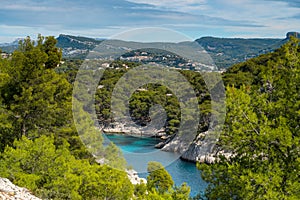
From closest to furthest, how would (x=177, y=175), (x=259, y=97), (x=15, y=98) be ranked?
1. (x=259, y=97)
2. (x=15, y=98)
3. (x=177, y=175)

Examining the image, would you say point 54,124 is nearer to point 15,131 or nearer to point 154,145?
point 15,131

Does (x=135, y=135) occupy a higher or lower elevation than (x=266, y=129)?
lower

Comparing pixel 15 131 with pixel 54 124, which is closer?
pixel 15 131

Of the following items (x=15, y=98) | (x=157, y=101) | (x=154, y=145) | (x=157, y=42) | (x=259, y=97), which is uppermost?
(x=157, y=42)

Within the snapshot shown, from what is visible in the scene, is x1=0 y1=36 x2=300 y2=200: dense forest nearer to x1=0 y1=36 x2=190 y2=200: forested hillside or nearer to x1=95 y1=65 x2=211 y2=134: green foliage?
x1=0 y1=36 x2=190 y2=200: forested hillside

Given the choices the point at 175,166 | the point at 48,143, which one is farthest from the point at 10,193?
the point at 175,166

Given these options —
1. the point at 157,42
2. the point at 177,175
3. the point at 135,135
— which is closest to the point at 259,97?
the point at 157,42

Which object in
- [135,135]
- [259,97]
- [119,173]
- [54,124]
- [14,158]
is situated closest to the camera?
[259,97]

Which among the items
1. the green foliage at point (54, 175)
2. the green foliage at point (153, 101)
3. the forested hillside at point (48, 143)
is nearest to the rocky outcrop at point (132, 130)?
the green foliage at point (153, 101)
